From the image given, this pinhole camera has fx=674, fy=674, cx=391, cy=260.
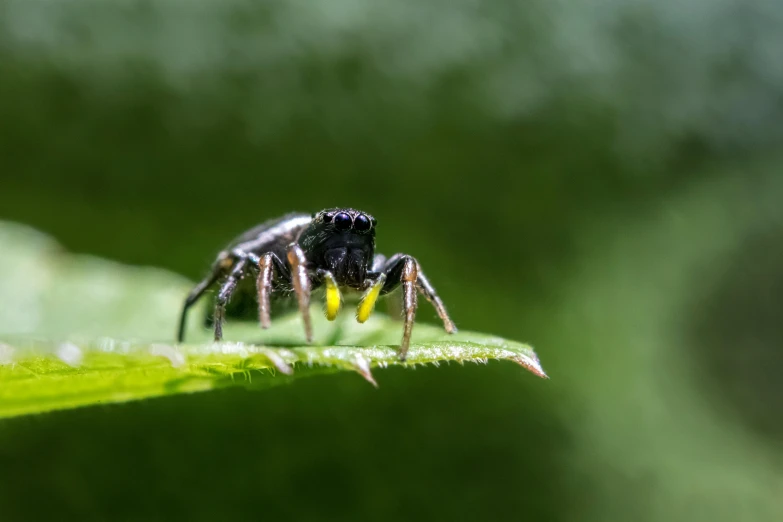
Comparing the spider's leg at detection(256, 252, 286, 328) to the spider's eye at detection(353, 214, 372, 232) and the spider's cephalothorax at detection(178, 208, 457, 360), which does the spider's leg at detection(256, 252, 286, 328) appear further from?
the spider's eye at detection(353, 214, 372, 232)

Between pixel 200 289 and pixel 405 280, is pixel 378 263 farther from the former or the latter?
pixel 200 289

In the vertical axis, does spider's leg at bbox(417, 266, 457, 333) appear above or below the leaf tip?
above

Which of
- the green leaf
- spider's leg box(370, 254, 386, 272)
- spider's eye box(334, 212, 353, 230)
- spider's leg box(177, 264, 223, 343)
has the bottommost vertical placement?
the green leaf

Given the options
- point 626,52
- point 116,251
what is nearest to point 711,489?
point 626,52

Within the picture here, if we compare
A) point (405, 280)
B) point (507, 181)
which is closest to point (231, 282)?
point (405, 280)

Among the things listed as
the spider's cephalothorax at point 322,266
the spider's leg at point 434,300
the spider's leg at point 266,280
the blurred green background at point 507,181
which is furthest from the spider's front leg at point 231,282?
the blurred green background at point 507,181

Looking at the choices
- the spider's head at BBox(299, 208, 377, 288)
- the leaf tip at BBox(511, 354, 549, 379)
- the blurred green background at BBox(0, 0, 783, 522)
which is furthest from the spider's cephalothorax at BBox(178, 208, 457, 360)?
the blurred green background at BBox(0, 0, 783, 522)

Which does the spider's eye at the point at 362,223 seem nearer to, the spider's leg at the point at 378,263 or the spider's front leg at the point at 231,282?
the spider's leg at the point at 378,263
